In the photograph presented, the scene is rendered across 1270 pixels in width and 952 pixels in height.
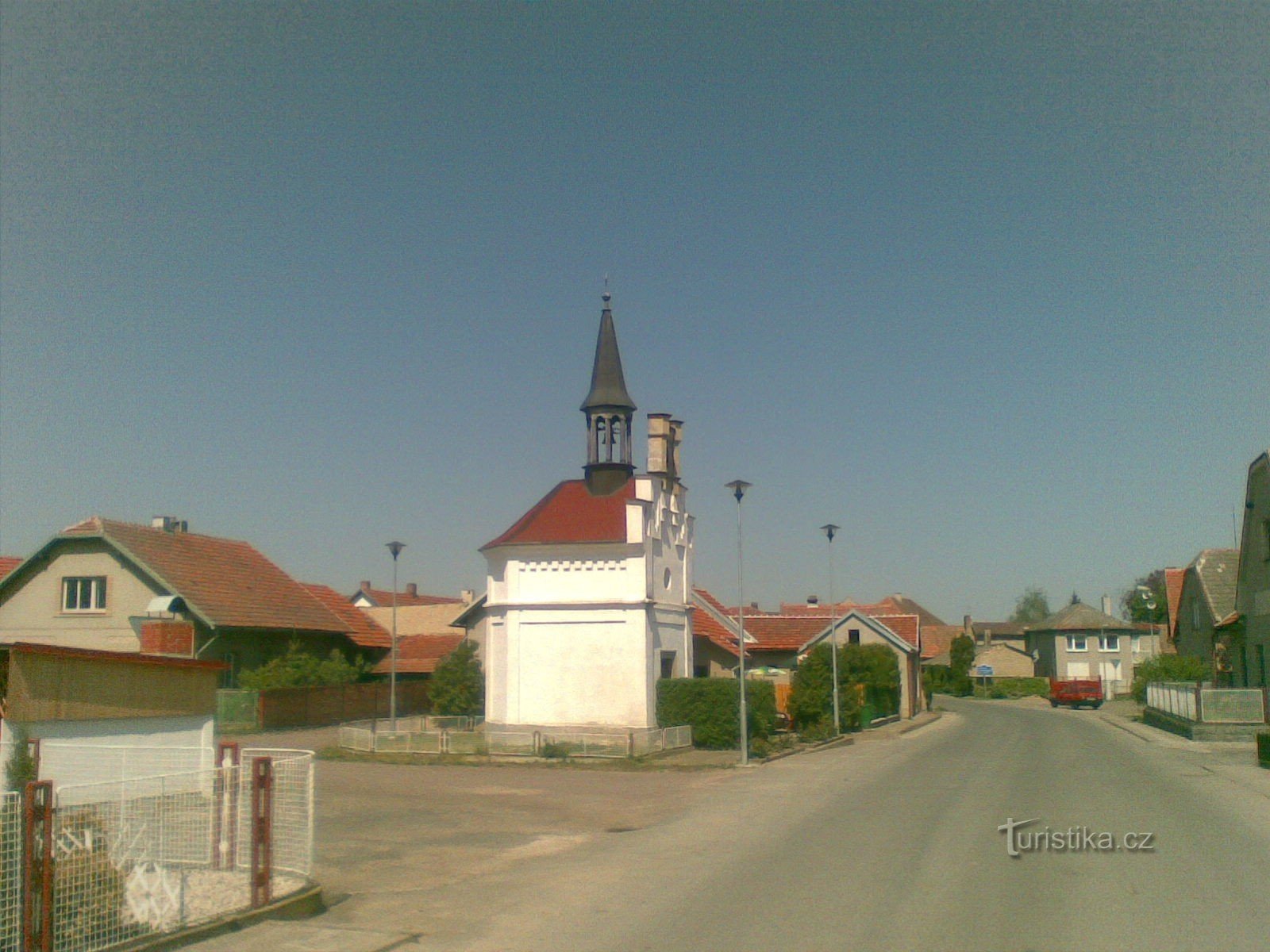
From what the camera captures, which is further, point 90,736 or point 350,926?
point 90,736

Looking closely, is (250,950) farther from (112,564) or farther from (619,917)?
(112,564)

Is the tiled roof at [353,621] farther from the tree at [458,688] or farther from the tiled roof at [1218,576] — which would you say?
the tiled roof at [1218,576]

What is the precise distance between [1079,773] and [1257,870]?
11779 millimetres

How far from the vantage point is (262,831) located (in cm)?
1055

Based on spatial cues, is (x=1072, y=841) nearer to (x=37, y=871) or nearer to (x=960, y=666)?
(x=37, y=871)

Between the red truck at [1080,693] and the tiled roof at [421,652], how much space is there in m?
35.3

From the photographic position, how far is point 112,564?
3950cm

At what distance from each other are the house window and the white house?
46.4ft

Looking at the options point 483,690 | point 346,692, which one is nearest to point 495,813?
point 483,690

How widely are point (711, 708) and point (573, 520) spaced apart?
751 centimetres

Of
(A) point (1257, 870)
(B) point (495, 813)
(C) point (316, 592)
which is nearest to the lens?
(A) point (1257, 870)

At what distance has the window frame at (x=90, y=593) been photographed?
39.4 m

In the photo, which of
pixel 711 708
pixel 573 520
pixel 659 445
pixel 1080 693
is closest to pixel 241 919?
pixel 711 708

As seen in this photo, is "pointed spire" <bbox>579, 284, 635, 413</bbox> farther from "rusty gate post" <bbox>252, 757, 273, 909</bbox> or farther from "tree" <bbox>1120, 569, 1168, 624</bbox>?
"tree" <bbox>1120, 569, 1168, 624</bbox>
